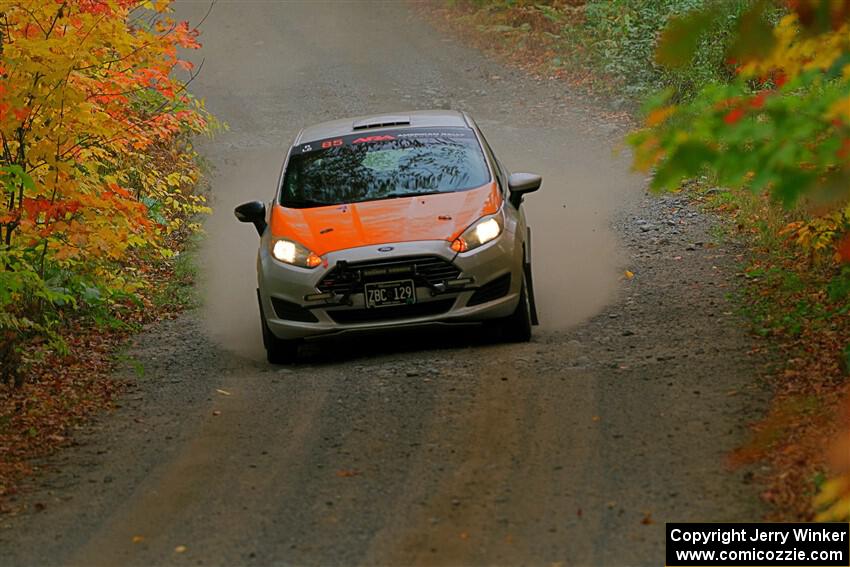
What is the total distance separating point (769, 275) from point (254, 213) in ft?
16.1

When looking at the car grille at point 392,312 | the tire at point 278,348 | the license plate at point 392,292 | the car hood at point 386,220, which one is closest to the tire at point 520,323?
the car grille at point 392,312

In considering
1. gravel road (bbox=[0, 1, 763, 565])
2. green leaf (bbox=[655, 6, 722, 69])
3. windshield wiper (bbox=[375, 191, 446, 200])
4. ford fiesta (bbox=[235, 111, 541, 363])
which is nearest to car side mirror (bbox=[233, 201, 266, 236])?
ford fiesta (bbox=[235, 111, 541, 363])

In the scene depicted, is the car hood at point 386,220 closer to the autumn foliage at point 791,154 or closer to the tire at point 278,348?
the tire at point 278,348

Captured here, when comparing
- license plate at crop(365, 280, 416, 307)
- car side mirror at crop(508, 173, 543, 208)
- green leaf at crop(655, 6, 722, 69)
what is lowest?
license plate at crop(365, 280, 416, 307)

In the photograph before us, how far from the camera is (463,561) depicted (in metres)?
5.85

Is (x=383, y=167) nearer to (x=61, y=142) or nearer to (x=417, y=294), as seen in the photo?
(x=417, y=294)

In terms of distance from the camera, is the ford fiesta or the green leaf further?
the ford fiesta

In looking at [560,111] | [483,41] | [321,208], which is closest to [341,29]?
[483,41]

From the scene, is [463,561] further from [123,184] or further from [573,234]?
[123,184]

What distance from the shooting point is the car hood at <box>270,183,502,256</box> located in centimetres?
992

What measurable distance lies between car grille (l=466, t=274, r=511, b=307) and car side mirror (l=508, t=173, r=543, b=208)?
1021 mm

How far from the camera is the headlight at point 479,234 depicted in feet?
32.3

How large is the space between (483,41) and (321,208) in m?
18.3

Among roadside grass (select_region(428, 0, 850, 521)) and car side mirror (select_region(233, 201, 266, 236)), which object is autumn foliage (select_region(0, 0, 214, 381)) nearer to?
car side mirror (select_region(233, 201, 266, 236))
